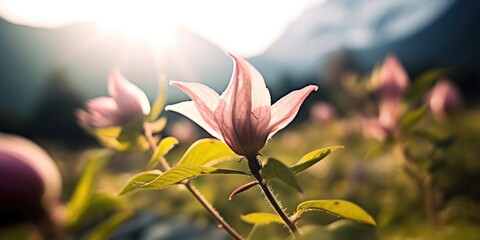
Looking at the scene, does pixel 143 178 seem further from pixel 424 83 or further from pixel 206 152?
pixel 424 83

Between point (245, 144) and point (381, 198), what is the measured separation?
220 centimetres

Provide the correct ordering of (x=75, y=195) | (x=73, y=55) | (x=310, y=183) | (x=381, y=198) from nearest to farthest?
1. (x=75, y=195)
2. (x=381, y=198)
3. (x=310, y=183)
4. (x=73, y=55)

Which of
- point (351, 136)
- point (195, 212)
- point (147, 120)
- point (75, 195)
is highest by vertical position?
point (147, 120)

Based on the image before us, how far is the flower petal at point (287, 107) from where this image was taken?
0.71 m

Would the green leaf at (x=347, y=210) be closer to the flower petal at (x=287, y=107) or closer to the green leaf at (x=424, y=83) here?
the flower petal at (x=287, y=107)

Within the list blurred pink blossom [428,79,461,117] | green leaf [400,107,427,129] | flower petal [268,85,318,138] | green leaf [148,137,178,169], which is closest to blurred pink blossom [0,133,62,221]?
green leaf [148,137,178,169]

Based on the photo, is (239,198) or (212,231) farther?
(239,198)

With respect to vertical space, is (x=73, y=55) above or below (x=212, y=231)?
below

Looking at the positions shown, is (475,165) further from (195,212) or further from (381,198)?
(195,212)

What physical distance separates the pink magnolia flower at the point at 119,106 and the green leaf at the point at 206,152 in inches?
12.5

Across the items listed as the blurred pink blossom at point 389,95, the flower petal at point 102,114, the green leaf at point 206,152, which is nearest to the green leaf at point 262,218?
the green leaf at point 206,152

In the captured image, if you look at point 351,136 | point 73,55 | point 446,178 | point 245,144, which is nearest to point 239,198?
point 446,178

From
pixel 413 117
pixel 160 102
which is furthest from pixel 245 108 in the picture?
pixel 413 117

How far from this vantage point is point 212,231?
2479 millimetres
